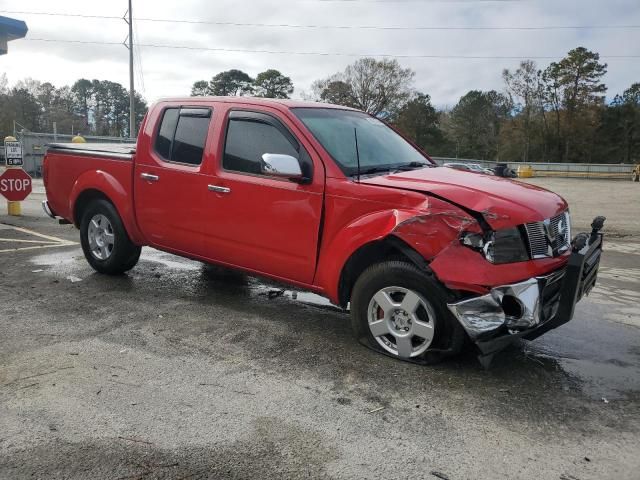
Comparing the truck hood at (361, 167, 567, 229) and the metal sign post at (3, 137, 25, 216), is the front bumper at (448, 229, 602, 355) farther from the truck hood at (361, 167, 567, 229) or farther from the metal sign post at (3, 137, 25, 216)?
the metal sign post at (3, 137, 25, 216)

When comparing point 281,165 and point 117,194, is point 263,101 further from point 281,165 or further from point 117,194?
point 117,194

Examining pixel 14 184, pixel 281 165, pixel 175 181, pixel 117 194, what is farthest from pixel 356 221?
pixel 14 184

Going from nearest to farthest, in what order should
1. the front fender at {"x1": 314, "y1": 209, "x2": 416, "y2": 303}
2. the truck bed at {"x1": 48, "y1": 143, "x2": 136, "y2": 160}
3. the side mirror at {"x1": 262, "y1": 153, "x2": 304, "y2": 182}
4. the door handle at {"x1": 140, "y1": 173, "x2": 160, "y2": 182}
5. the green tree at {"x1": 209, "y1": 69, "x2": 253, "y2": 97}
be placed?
the front fender at {"x1": 314, "y1": 209, "x2": 416, "y2": 303} → the side mirror at {"x1": 262, "y1": 153, "x2": 304, "y2": 182} → the door handle at {"x1": 140, "y1": 173, "x2": 160, "y2": 182} → the truck bed at {"x1": 48, "y1": 143, "x2": 136, "y2": 160} → the green tree at {"x1": 209, "y1": 69, "x2": 253, "y2": 97}

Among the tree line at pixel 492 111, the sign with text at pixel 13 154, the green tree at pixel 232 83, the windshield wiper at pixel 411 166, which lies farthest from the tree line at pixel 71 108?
the windshield wiper at pixel 411 166

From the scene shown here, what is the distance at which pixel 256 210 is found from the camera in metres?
4.62

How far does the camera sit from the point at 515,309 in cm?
352

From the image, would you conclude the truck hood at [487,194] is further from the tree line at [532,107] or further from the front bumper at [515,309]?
the tree line at [532,107]

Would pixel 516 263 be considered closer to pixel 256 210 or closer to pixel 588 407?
pixel 588 407

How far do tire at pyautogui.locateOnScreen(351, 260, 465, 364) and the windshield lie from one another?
909 mm

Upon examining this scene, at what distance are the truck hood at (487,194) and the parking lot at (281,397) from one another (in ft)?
3.70

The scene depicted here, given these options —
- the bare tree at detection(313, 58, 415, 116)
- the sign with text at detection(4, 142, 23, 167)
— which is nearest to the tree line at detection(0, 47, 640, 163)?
the bare tree at detection(313, 58, 415, 116)

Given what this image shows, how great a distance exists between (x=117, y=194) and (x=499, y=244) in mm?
4022

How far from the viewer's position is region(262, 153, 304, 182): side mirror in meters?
4.13

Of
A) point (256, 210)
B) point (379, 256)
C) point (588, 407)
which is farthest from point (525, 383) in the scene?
point (256, 210)
